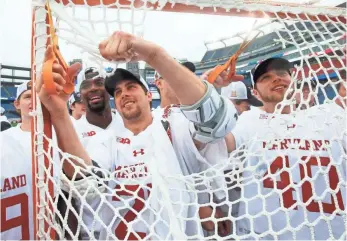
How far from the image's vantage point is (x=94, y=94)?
67.6 inches

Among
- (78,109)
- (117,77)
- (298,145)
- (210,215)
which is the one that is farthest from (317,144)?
(78,109)

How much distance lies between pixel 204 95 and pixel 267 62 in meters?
0.60

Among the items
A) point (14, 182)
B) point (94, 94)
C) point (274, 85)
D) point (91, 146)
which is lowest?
point (14, 182)

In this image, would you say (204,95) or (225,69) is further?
(225,69)

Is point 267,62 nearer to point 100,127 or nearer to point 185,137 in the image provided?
point 185,137

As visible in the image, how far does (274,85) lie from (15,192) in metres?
1.05

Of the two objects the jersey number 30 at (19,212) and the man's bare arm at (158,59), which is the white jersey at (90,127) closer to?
the jersey number 30 at (19,212)

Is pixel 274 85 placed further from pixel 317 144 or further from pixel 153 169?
pixel 153 169

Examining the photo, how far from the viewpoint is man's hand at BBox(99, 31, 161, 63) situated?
2.38ft

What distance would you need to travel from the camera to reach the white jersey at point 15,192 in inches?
42.4

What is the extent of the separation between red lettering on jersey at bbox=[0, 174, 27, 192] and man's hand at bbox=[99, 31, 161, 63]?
654 mm

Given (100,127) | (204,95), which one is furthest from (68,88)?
(100,127)

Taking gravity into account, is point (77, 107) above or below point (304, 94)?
above

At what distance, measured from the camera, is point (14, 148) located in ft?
3.90
